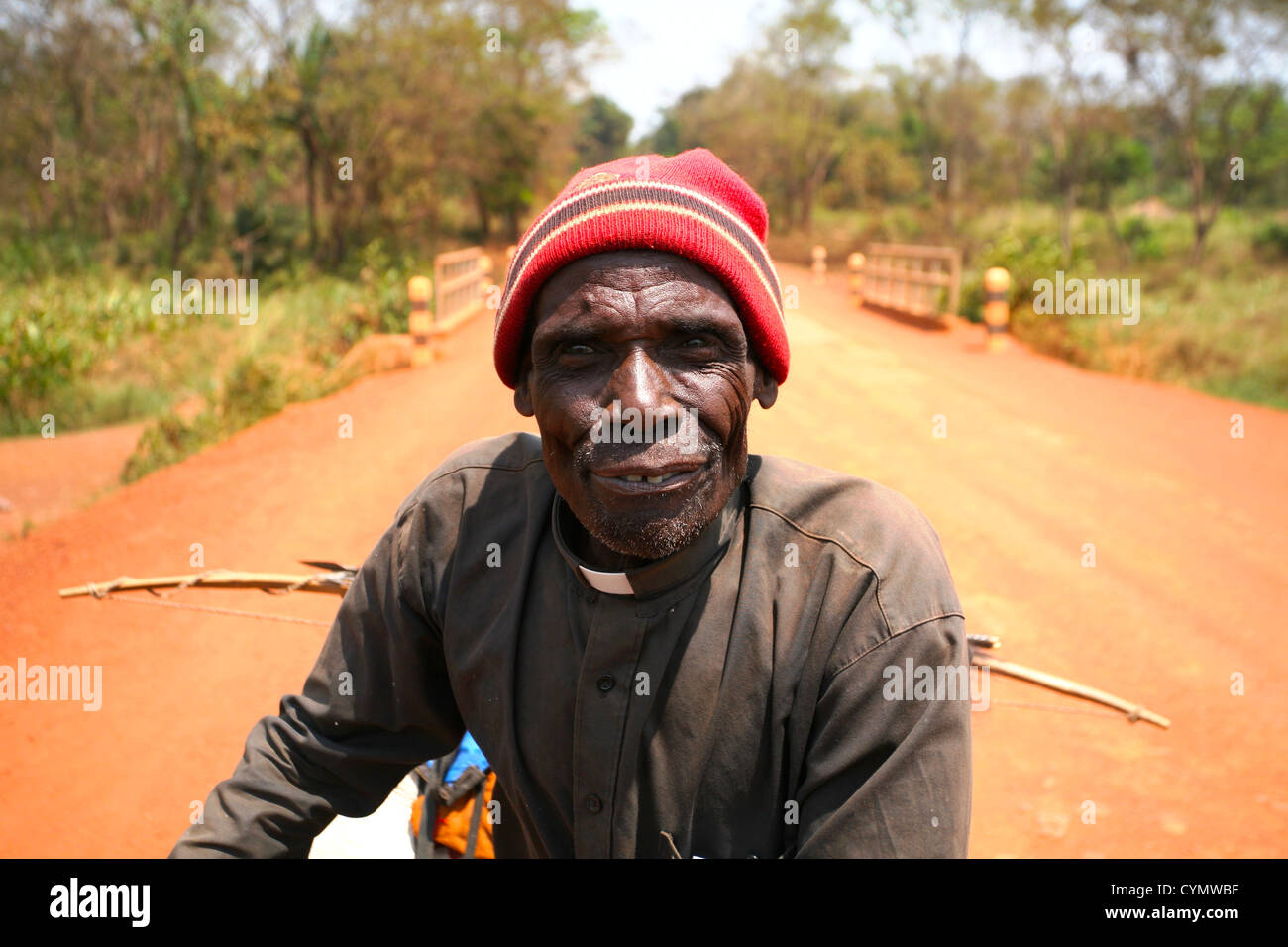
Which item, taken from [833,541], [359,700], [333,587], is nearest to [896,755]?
[833,541]

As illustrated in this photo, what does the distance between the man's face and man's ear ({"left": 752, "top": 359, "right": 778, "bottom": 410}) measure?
83 millimetres

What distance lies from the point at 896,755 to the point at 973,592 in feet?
14.3

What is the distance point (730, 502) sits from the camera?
1.79m

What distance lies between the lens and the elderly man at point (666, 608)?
156cm

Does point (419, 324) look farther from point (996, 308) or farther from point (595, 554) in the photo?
point (595, 554)

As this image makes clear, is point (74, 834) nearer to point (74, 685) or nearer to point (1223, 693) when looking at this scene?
point (74, 685)

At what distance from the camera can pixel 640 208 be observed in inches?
65.6

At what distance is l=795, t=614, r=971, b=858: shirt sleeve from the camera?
1.48 m

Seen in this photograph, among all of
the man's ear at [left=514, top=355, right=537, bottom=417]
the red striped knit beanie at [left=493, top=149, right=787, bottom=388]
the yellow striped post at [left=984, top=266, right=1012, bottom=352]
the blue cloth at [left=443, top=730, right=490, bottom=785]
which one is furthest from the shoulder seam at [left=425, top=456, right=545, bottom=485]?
the yellow striped post at [left=984, top=266, right=1012, bottom=352]

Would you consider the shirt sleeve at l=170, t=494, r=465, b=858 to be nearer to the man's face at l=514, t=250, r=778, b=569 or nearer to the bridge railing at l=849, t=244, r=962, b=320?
the man's face at l=514, t=250, r=778, b=569

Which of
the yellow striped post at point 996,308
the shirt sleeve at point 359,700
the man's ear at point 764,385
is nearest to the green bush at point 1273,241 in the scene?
the yellow striped post at point 996,308

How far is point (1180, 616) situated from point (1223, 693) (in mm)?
726

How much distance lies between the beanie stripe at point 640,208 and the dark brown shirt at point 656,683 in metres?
0.38

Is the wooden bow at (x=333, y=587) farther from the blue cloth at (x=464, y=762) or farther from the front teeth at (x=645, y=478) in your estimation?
the front teeth at (x=645, y=478)
